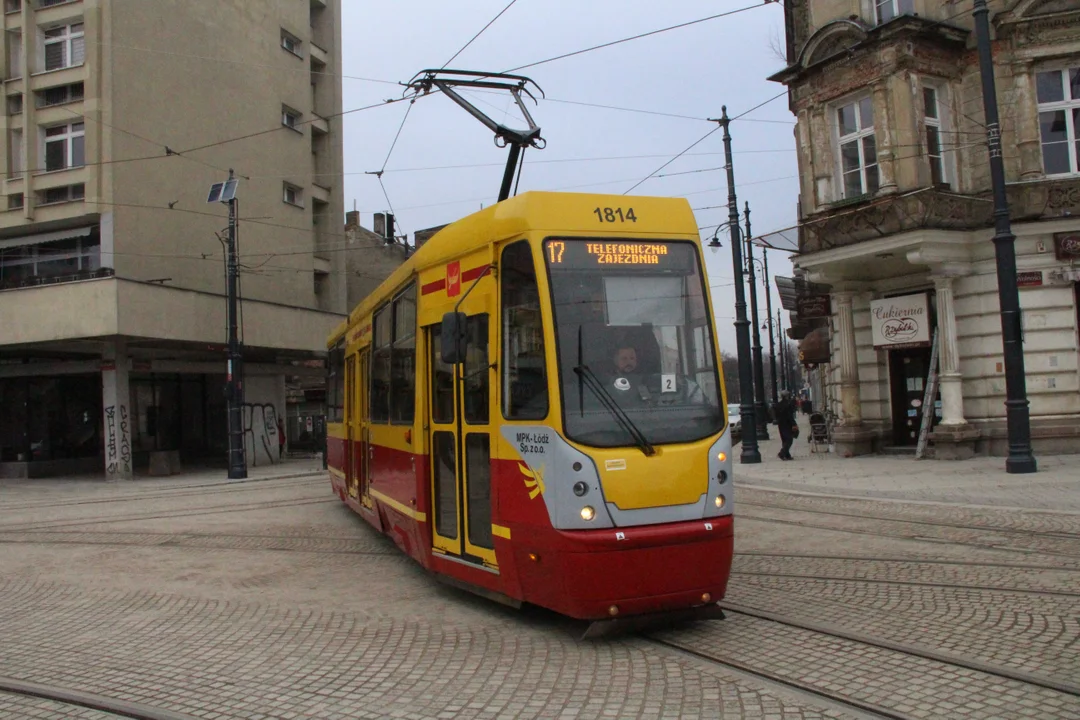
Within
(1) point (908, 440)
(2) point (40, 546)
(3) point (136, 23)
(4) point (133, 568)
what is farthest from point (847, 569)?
(3) point (136, 23)

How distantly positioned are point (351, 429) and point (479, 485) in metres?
5.90

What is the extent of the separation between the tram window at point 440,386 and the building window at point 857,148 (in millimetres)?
14973

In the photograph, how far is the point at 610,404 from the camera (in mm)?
6074

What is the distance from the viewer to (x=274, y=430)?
3256cm

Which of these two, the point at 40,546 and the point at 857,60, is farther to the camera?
the point at 857,60

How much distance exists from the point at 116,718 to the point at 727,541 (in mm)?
3825

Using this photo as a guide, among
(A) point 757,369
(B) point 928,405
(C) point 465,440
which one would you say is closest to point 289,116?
(A) point 757,369

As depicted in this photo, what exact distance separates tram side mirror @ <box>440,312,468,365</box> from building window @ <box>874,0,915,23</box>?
668 inches

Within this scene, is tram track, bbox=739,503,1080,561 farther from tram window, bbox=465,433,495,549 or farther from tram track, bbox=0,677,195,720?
tram track, bbox=0,677,195,720

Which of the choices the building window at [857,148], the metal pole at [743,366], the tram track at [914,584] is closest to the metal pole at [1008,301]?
the building window at [857,148]

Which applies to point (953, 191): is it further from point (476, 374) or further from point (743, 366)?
point (476, 374)

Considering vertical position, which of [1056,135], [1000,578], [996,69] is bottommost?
[1000,578]

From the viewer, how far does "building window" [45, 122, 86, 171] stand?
89.1 ft

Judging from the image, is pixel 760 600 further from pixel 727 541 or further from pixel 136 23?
pixel 136 23
